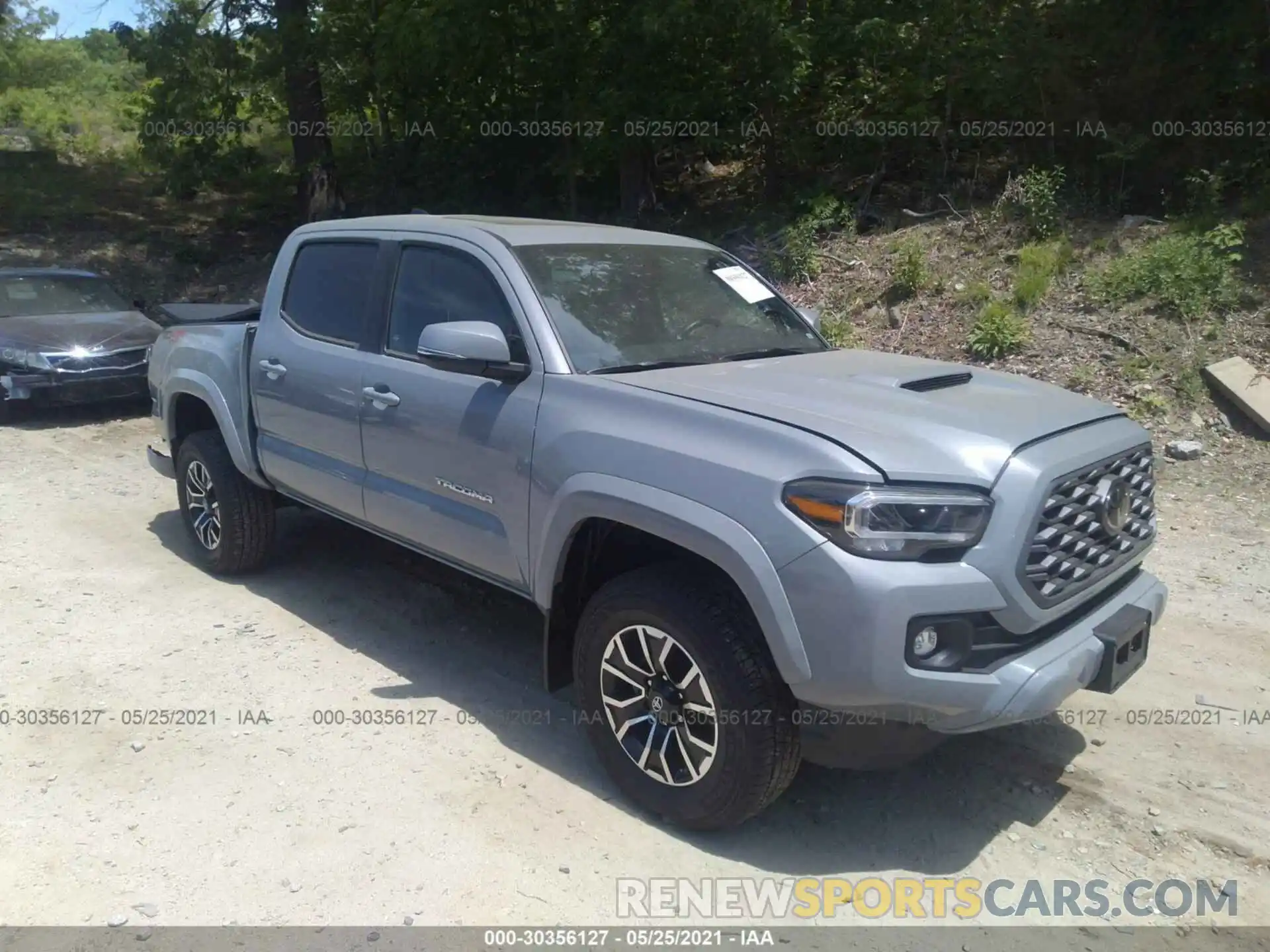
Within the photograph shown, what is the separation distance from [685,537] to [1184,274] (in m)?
7.12

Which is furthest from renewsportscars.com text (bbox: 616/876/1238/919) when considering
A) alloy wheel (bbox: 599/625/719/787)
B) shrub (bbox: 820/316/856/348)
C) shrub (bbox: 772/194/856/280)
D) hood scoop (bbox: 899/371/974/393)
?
shrub (bbox: 772/194/856/280)

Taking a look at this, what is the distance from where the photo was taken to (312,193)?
16.2m

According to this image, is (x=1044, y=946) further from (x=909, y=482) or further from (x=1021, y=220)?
(x=1021, y=220)

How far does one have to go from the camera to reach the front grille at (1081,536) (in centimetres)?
323

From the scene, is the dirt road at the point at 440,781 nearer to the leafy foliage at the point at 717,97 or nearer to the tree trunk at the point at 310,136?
the leafy foliage at the point at 717,97

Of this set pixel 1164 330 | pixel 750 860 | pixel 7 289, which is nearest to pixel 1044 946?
pixel 750 860

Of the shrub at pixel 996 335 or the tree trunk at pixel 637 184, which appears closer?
the shrub at pixel 996 335

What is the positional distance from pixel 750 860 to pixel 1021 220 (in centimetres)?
841

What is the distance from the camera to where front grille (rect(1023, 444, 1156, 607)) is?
323 centimetres

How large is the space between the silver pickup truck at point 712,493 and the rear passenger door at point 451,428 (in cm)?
1

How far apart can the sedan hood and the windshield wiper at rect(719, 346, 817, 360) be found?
25.9 ft

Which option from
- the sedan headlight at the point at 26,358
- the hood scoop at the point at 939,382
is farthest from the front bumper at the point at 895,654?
the sedan headlight at the point at 26,358

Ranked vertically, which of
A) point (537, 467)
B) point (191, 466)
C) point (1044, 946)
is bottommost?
point (1044, 946)

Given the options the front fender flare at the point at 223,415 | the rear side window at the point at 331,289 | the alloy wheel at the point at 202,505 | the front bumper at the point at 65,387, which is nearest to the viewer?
the rear side window at the point at 331,289
